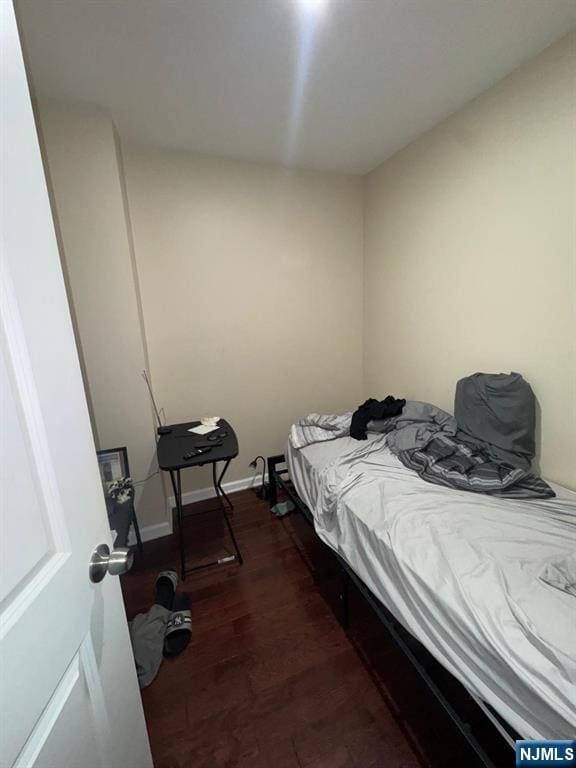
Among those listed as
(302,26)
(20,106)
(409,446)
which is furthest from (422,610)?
(302,26)

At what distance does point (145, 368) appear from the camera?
2.08 meters

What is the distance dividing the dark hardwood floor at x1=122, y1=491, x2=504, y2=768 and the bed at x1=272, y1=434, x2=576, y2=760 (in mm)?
368

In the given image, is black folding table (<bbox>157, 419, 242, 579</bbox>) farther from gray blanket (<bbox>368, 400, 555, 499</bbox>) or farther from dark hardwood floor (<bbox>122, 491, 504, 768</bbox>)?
gray blanket (<bbox>368, 400, 555, 499</bbox>)

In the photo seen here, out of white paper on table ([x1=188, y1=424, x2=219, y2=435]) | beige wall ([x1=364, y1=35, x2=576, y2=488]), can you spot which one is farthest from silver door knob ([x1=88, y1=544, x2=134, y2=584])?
beige wall ([x1=364, y1=35, x2=576, y2=488])

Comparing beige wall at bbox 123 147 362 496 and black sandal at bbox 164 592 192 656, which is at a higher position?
beige wall at bbox 123 147 362 496

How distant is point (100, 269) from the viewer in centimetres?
184

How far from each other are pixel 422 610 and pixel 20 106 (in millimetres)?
1651

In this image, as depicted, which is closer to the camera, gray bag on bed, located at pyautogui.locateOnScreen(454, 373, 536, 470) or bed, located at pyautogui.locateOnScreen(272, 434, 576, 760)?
bed, located at pyautogui.locateOnScreen(272, 434, 576, 760)

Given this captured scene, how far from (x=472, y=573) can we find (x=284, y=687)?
3.03 ft

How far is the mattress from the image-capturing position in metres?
0.78

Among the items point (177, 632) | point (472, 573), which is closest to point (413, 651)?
point (472, 573)

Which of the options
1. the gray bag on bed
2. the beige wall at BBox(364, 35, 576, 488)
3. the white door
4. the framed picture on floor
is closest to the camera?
the white door

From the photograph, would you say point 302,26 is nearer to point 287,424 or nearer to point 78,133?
point 78,133

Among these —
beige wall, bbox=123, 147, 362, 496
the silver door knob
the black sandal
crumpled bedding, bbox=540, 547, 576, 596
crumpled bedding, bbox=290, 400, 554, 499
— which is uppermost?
beige wall, bbox=123, 147, 362, 496
